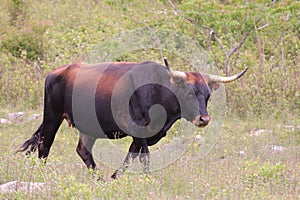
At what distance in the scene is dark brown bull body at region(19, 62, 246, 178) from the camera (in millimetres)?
7195

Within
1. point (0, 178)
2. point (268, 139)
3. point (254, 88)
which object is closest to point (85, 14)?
point (254, 88)

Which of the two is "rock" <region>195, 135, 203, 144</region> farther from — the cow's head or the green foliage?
the cow's head

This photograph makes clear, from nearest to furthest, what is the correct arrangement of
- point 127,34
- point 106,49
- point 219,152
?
1. point 219,152
2. point 106,49
3. point 127,34

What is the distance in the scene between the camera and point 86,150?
317 inches

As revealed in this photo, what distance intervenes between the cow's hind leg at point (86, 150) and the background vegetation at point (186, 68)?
0.70 ft

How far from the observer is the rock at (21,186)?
5.43 meters

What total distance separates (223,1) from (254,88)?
288cm

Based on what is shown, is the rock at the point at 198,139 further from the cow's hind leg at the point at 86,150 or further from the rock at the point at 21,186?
the rock at the point at 21,186

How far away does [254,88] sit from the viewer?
38.3 ft

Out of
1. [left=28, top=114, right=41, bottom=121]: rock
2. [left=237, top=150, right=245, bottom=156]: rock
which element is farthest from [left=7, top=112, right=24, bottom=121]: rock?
[left=237, top=150, right=245, bottom=156]: rock

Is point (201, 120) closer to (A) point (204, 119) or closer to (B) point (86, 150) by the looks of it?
(A) point (204, 119)

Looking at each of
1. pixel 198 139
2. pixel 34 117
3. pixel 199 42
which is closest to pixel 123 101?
pixel 198 139

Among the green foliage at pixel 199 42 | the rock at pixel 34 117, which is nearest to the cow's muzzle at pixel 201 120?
the green foliage at pixel 199 42

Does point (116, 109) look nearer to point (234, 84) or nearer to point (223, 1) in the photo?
point (234, 84)
